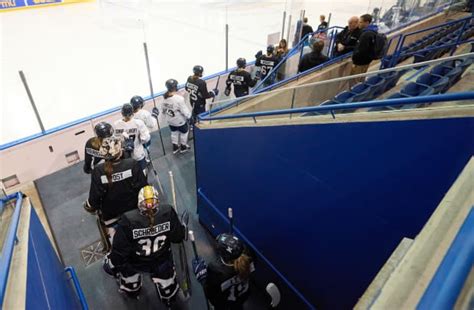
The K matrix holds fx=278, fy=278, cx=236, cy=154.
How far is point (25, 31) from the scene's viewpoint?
10.7 m

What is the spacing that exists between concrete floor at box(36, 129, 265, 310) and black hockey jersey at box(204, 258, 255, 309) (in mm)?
791

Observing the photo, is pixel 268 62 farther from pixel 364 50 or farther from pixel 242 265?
pixel 242 265

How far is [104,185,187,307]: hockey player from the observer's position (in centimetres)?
205

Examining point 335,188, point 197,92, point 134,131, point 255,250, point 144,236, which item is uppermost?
point 335,188

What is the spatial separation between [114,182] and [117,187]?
0.06 metres

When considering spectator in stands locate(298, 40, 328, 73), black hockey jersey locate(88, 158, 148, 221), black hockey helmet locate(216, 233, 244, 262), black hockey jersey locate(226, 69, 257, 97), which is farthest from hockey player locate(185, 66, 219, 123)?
black hockey helmet locate(216, 233, 244, 262)

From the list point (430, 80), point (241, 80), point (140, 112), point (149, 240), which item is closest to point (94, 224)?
point (140, 112)

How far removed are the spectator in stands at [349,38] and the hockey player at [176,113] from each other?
2912 millimetres

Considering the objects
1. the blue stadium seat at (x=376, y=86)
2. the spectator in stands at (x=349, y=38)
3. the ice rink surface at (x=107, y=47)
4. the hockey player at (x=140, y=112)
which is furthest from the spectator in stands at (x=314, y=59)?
the ice rink surface at (x=107, y=47)

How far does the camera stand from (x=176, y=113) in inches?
177

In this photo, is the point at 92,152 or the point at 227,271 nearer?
the point at 227,271

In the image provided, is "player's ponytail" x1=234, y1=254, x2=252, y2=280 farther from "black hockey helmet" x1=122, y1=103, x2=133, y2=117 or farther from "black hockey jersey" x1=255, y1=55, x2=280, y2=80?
"black hockey jersey" x1=255, y1=55, x2=280, y2=80

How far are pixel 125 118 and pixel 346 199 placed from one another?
112 inches

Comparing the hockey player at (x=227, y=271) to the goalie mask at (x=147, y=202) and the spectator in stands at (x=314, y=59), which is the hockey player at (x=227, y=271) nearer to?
the goalie mask at (x=147, y=202)
